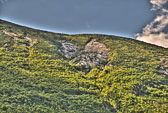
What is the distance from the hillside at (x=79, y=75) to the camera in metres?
21.2

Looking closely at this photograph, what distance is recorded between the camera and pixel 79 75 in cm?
2942

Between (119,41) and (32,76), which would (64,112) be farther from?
(119,41)

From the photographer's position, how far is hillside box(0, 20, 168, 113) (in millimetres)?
21156

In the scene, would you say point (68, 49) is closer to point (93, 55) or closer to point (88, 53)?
point (88, 53)

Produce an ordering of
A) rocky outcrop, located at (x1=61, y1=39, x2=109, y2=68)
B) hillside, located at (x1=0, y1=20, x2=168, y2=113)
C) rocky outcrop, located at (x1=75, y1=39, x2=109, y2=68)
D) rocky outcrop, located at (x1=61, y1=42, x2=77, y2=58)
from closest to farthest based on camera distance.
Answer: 1. hillside, located at (x1=0, y1=20, x2=168, y2=113)
2. rocky outcrop, located at (x1=75, y1=39, x2=109, y2=68)
3. rocky outcrop, located at (x1=61, y1=39, x2=109, y2=68)
4. rocky outcrop, located at (x1=61, y1=42, x2=77, y2=58)

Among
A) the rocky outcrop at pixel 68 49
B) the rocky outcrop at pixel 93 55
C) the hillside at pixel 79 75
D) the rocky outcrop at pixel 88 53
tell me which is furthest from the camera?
the rocky outcrop at pixel 68 49

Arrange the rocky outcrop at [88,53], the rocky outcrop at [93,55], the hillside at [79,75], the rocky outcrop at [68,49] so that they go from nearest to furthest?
the hillside at [79,75] < the rocky outcrop at [93,55] < the rocky outcrop at [88,53] < the rocky outcrop at [68,49]

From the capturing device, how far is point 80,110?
20.7 meters

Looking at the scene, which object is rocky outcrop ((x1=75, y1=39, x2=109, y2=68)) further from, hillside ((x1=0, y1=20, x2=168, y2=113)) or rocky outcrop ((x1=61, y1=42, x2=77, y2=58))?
rocky outcrop ((x1=61, y1=42, x2=77, y2=58))

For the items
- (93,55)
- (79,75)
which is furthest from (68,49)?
(79,75)

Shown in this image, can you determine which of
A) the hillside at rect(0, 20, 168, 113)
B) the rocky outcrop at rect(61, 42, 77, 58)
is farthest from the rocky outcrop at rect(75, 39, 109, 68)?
the rocky outcrop at rect(61, 42, 77, 58)

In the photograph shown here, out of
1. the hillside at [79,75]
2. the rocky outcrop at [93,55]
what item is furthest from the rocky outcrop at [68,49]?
the rocky outcrop at [93,55]

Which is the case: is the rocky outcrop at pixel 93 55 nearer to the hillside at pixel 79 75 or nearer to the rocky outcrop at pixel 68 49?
the hillside at pixel 79 75

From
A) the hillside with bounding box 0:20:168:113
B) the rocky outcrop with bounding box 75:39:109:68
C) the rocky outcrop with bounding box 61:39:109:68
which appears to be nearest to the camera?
the hillside with bounding box 0:20:168:113
